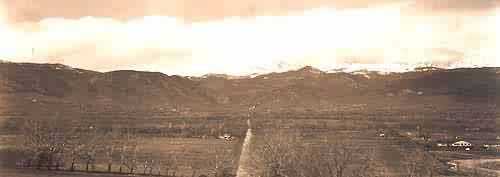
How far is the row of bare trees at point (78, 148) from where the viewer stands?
16.3ft

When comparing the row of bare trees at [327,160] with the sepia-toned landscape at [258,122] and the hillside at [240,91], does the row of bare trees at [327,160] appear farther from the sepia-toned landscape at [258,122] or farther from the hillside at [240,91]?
the hillside at [240,91]

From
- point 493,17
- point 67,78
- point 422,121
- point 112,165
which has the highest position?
point 493,17

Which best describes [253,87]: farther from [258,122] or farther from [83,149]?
[83,149]

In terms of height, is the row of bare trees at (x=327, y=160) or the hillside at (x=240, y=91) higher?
the hillside at (x=240, y=91)

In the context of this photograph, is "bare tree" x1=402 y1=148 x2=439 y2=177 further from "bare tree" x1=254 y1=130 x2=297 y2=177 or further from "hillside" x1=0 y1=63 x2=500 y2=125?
"bare tree" x1=254 y1=130 x2=297 y2=177

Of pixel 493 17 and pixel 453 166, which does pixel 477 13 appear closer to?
pixel 493 17

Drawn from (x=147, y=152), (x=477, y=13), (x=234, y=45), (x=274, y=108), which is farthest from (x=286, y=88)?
(x=477, y=13)

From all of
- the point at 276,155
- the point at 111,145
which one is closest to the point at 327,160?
the point at 276,155

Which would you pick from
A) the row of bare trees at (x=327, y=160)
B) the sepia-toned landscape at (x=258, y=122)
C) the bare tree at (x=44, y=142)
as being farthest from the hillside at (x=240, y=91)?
the row of bare trees at (x=327, y=160)

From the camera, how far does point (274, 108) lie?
16.1 ft

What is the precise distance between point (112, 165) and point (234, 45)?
1.36m

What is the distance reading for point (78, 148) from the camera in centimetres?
502

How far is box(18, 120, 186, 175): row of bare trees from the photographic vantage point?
195 inches

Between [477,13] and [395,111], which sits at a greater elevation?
[477,13]
